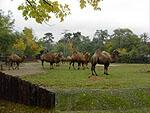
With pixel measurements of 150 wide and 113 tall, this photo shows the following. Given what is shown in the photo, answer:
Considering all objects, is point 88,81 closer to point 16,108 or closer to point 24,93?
point 24,93

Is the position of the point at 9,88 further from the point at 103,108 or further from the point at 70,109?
the point at 103,108

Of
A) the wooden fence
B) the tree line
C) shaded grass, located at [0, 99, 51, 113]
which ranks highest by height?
the tree line

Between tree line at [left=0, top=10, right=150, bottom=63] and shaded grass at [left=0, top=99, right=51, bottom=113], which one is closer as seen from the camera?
shaded grass at [left=0, top=99, right=51, bottom=113]

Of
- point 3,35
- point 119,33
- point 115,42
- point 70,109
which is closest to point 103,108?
point 70,109

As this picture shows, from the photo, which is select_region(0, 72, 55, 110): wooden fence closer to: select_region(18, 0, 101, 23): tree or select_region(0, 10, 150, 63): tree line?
select_region(18, 0, 101, 23): tree

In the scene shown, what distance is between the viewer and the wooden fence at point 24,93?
1441 centimetres

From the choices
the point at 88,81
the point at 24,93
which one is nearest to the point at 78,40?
the point at 88,81

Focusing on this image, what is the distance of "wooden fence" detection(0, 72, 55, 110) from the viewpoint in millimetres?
14406

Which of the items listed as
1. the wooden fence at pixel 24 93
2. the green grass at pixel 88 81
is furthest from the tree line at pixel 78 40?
the wooden fence at pixel 24 93

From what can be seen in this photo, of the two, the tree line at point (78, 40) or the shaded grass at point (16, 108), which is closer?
the shaded grass at point (16, 108)

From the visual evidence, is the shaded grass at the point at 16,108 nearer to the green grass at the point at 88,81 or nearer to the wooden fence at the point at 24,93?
the wooden fence at the point at 24,93

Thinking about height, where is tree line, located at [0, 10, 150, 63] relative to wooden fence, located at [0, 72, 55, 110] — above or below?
above

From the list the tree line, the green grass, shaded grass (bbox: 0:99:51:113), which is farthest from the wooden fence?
the tree line

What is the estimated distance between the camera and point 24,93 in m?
14.5
